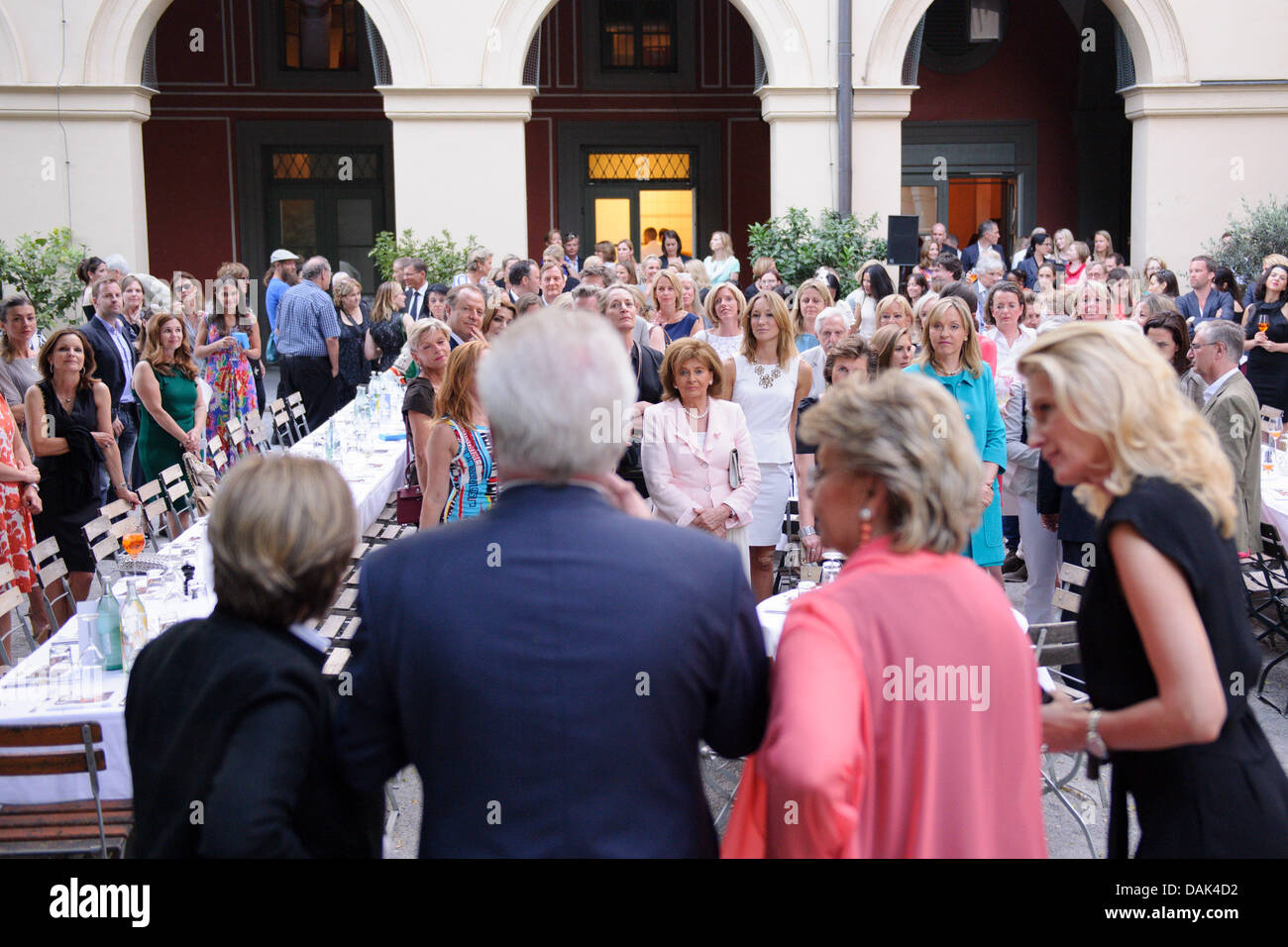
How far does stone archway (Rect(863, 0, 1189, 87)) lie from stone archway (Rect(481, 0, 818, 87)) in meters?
0.63

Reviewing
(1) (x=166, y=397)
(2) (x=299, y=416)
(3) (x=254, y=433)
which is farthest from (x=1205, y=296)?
(1) (x=166, y=397)

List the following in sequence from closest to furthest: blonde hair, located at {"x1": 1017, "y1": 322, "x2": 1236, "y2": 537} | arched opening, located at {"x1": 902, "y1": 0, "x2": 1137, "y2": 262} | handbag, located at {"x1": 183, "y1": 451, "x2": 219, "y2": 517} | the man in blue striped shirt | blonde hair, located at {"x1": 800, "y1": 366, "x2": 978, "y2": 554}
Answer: blonde hair, located at {"x1": 800, "y1": 366, "x2": 978, "y2": 554} → blonde hair, located at {"x1": 1017, "y1": 322, "x2": 1236, "y2": 537} → handbag, located at {"x1": 183, "y1": 451, "x2": 219, "y2": 517} → the man in blue striped shirt → arched opening, located at {"x1": 902, "y1": 0, "x2": 1137, "y2": 262}

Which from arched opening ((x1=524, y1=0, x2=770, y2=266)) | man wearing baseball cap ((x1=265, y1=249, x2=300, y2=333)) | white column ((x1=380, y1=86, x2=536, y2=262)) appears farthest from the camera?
arched opening ((x1=524, y1=0, x2=770, y2=266))

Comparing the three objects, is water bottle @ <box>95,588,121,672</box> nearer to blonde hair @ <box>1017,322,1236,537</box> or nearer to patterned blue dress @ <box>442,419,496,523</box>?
patterned blue dress @ <box>442,419,496,523</box>

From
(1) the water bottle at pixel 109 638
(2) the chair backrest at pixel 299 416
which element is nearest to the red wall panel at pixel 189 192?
(2) the chair backrest at pixel 299 416

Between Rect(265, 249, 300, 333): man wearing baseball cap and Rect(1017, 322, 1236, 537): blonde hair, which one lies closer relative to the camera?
Rect(1017, 322, 1236, 537): blonde hair

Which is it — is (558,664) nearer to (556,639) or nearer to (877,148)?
(556,639)

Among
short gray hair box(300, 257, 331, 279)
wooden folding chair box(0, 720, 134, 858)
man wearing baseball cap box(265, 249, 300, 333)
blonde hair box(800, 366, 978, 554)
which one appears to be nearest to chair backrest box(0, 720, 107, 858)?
wooden folding chair box(0, 720, 134, 858)

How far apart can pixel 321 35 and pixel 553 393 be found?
56.8 ft

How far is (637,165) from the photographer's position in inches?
714

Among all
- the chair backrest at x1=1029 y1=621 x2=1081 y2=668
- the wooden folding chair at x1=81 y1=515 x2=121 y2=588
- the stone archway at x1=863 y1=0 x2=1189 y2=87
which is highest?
the stone archway at x1=863 y1=0 x2=1189 y2=87

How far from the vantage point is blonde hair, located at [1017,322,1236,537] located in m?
2.08
